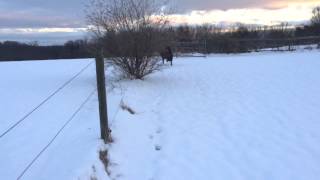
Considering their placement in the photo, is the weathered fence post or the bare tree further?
the bare tree

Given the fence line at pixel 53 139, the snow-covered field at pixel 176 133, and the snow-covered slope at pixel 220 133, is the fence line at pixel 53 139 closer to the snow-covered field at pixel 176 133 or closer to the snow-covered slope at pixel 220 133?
the snow-covered field at pixel 176 133

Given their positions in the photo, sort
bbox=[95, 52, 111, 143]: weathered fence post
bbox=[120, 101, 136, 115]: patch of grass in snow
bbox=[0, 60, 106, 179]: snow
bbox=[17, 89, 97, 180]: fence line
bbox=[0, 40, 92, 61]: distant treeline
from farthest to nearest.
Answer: bbox=[0, 40, 92, 61]: distant treeline → bbox=[120, 101, 136, 115]: patch of grass in snow → bbox=[95, 52, 111, 143]: weathered fence post → bbox=[17, 89, 97, 180]: fence line → bbox=[0, 60, 106, 179]: snow

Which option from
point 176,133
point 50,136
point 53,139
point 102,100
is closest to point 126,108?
point 176,133

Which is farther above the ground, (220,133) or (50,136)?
(50,136)

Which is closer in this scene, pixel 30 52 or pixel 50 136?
pixel 50 136

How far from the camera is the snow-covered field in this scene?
28.3ft

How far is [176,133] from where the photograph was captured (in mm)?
11555

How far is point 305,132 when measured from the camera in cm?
1086

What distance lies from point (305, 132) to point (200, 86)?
9280 millimetres

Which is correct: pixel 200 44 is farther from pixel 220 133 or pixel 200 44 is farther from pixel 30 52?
pixel 220 133

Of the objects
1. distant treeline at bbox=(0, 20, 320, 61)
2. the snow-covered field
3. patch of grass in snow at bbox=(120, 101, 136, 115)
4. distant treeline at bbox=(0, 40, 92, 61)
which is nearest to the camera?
the snow-covered field

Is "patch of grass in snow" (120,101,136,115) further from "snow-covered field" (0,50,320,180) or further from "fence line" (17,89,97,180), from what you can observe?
"fence line" (17,89,97,180)

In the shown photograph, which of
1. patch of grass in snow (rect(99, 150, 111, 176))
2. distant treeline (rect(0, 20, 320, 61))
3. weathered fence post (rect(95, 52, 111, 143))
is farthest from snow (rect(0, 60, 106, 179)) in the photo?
distant treeline (rect(0, 20, 320, 61))

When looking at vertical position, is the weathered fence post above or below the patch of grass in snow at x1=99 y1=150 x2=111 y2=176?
above
